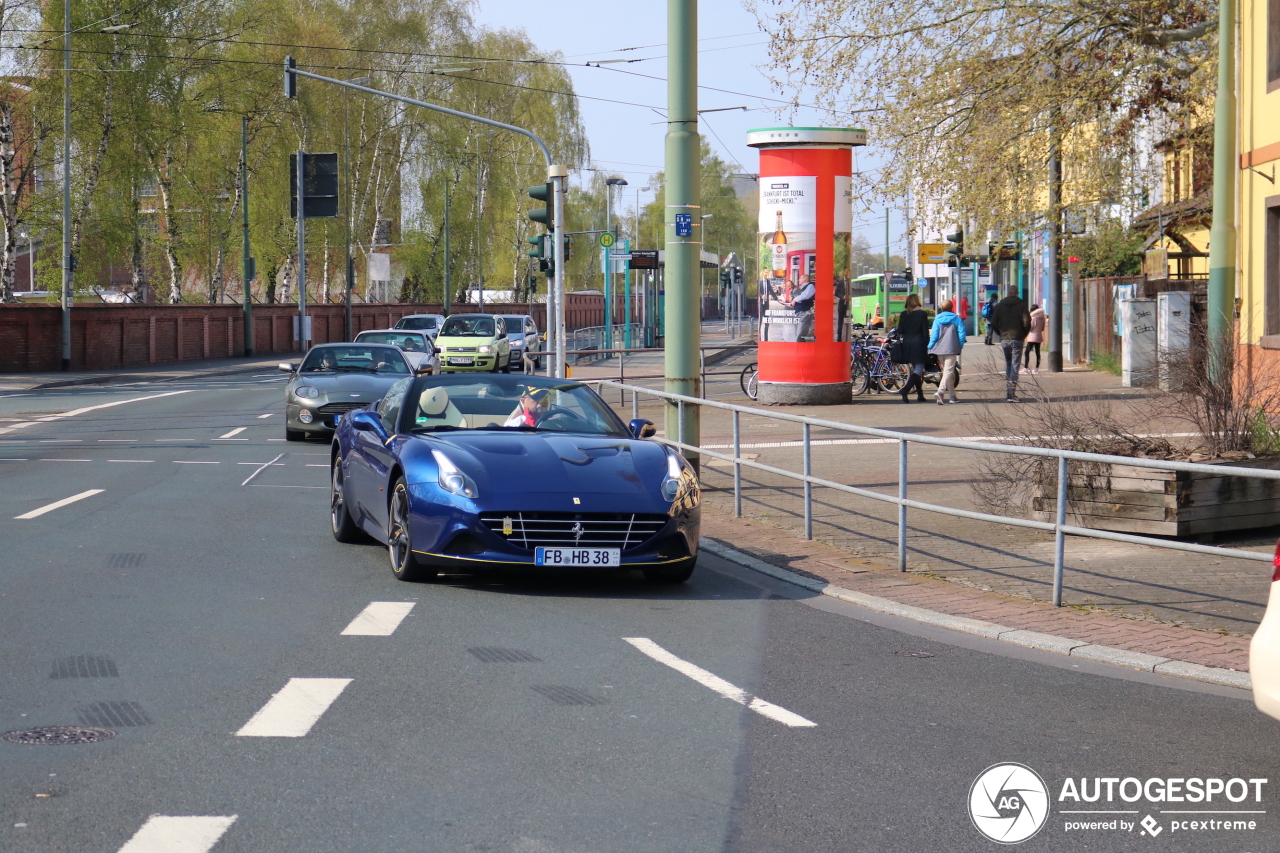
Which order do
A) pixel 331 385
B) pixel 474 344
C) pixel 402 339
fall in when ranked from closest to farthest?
pixel 331 385
pixel 402 339
pixel 474 344

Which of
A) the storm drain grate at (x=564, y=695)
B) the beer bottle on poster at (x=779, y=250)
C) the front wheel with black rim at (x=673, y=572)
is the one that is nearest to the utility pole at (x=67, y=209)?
the beer bottle on poster at (x=779, y=250)

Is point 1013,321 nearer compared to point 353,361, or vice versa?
point 353,361

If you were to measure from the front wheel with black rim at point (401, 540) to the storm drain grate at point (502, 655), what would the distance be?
6.22 ft

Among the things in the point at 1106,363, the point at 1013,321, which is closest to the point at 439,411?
the point at 1013,321

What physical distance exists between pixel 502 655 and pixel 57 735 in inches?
85.5

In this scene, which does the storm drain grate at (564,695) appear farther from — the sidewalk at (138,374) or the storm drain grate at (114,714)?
the sidewalk at (138,374)

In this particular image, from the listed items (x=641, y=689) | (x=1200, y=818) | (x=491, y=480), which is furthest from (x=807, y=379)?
(x=1200, y=818)

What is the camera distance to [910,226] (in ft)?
79.5

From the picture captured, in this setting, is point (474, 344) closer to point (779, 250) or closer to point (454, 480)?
point (779, 250)

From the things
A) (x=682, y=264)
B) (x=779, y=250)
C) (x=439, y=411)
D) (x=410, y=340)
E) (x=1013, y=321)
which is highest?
(x=779, y=250)

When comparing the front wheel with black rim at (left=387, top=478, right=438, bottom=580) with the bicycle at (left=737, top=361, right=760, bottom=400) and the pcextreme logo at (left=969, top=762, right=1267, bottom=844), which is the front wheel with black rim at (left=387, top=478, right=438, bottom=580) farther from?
the bicycle at (left=737, top=361, right=760, bottom=400)

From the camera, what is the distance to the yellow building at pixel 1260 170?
19.6 metres

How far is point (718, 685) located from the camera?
668 centimetres

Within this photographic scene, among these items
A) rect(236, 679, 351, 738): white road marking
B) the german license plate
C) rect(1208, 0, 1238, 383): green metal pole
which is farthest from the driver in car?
rect(1208, 0, 1238, 383): green metal pole
